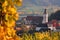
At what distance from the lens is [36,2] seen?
6.12 meters

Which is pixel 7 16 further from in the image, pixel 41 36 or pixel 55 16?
A: pixel 55 16

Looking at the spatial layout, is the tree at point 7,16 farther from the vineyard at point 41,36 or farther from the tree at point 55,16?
the tree at point 55,16

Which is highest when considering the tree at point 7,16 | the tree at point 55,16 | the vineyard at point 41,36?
the tree at point 7,16

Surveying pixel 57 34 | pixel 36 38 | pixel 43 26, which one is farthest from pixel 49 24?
pixel 36 38

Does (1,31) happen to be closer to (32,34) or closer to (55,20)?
(32,34)

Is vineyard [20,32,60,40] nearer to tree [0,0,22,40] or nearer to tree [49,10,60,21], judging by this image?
tree [49,10,60,21]

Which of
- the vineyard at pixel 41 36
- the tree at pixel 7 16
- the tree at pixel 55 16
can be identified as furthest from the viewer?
the tree at pixel 55 16

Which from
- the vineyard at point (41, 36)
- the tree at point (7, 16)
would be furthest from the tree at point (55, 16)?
the tree at point (7, 16)

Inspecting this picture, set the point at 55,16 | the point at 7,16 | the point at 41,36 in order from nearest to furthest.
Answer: the point at 7,16 < the point at 41,36 < the point at 55,16

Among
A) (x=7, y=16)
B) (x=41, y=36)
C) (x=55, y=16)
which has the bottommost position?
(x=41, y=36)

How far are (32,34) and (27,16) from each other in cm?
49

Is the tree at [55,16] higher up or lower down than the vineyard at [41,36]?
higher up

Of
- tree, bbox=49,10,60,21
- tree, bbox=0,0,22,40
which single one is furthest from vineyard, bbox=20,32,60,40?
tree, bbox=0,0,22,40

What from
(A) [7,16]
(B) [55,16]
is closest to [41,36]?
(B) [55,16]
